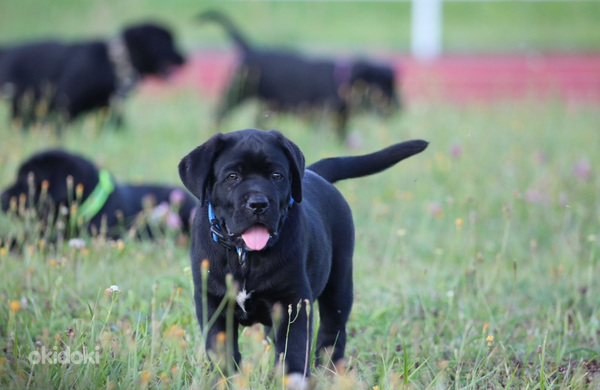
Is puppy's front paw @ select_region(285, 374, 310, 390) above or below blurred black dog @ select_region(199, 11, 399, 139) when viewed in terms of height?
below

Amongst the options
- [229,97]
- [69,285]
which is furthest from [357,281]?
[229,97]

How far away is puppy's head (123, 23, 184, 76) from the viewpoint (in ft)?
31.2

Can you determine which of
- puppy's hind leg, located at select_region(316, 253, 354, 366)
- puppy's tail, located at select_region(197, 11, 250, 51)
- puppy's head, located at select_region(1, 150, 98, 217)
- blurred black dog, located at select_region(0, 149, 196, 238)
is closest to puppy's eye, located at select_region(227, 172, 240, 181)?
puppy's hind leg, located at select_region(316, 253, 354, 366)

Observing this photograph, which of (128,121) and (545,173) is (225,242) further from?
(128,121)

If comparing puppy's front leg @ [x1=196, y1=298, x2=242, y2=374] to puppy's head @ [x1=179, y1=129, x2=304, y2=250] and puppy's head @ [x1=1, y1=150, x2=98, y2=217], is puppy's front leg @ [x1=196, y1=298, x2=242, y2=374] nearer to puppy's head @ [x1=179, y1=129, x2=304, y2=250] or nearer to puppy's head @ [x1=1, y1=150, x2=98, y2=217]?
puppy's head @ [x1=179, y1=129, x2=304, y2=250]

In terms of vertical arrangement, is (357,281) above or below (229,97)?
below

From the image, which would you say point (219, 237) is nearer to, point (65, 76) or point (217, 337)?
point (217, 337)

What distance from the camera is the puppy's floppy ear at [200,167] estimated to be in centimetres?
287

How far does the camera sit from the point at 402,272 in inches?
171

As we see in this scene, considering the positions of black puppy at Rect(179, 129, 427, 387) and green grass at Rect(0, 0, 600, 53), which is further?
green grass at Rect(0, 0, 600, 53)

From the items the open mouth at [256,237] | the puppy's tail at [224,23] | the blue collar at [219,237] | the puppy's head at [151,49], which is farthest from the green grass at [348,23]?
the open mouth at [256,237]

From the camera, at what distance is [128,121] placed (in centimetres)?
950

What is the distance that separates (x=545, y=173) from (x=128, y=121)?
16.6 feet

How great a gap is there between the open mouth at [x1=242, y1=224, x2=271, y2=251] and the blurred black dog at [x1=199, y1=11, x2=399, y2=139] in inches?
255
